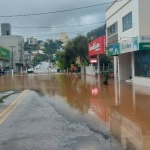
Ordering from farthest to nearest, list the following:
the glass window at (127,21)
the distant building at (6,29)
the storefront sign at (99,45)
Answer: the distant building at (6,29), the storefront sign at (99,45), the glass window at (127,21)

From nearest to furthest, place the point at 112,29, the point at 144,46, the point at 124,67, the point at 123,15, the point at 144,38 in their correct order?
the point at 144,46
the point at 144,38
the point at 123,15
the point at 124,67
the point at 112,29

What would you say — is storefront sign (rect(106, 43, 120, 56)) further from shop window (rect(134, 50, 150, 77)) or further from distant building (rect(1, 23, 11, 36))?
distant building (rect(1, 23, 11, 36))

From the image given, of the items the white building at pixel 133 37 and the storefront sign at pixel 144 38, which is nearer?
the storefront sign at pixel 144 38

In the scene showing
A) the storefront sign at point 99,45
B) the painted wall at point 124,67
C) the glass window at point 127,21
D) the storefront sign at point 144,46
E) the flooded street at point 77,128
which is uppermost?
the glass window at point 127,21

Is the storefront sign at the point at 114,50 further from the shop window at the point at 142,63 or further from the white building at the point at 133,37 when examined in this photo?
the shop window at the point at 142,63

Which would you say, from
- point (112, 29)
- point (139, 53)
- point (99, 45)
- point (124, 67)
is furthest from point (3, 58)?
point (139, 53)

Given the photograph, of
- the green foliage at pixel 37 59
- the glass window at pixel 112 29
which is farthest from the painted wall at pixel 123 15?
the green foliage at pixel 37 59

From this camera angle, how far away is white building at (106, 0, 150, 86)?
2758 centimetres

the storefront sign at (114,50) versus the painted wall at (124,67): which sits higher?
the storefront sign at (114,50)

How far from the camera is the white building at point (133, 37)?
2758 cm

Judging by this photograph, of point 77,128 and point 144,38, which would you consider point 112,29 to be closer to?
point 144,38

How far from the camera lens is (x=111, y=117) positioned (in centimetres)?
1292

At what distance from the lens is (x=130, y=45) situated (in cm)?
2919

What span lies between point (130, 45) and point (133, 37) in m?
0.86
